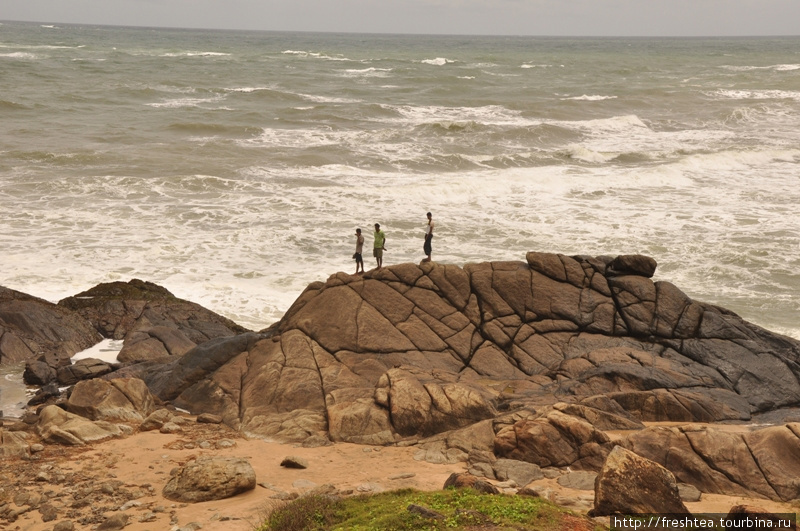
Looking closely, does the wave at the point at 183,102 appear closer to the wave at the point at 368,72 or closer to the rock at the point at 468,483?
the wave at the point at 368,72

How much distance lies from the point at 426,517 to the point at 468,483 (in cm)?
179

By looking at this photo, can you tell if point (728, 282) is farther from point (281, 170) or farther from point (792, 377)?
point (281, 170)

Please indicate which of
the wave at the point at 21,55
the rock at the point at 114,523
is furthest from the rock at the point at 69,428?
the wave at the point at 21,55

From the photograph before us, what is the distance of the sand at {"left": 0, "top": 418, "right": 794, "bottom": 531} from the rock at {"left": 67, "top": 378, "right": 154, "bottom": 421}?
841 millimetres

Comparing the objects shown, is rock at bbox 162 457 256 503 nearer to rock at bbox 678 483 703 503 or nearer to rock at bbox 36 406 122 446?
rock at bbox 36 406 122 446

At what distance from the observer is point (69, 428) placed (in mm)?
13852

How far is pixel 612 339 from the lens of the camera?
16.5 meters

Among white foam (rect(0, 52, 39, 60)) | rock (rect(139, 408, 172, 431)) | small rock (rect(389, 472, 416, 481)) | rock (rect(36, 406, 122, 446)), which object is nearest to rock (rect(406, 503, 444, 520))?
small rock (rect(389, 472, 416, 481))

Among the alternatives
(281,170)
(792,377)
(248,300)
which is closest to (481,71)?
(281,170)

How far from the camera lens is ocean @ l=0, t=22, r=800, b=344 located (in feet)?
82.2

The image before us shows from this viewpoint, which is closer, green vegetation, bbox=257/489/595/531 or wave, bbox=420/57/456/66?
green vegetation, bbox=257/489/595/531

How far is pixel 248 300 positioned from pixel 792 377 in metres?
13.5

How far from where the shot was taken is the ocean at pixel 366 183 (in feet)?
82.2

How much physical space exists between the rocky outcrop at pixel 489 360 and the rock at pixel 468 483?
1.79m
